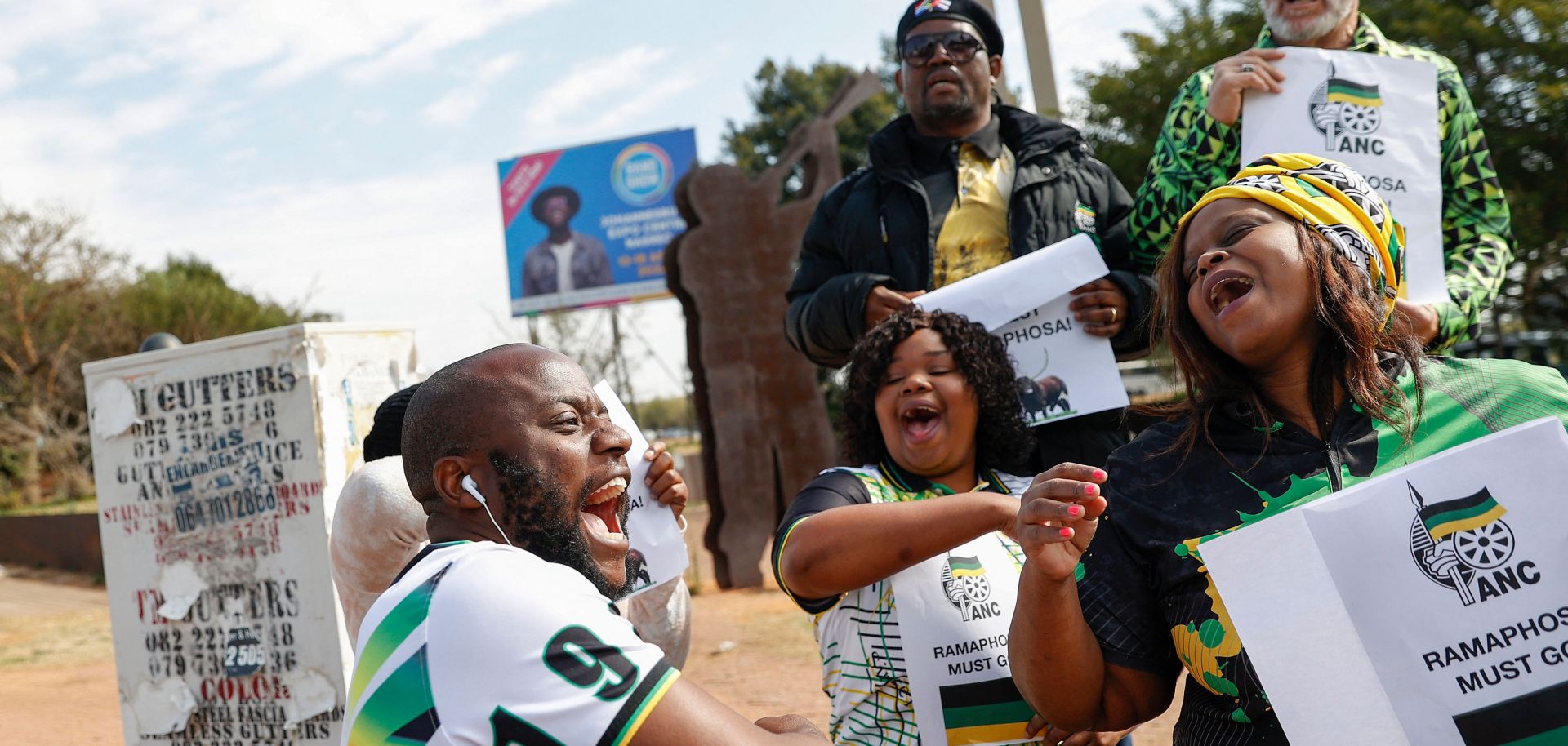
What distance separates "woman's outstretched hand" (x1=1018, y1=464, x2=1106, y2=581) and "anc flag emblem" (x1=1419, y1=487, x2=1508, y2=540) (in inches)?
18.2

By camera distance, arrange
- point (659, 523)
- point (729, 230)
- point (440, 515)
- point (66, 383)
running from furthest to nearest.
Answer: point (66, 383) < point (729, 230) < point (659, 523) < point (440, 515)

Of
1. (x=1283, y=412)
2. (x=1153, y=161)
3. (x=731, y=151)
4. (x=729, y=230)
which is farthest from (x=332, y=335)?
(x=731, y=151)

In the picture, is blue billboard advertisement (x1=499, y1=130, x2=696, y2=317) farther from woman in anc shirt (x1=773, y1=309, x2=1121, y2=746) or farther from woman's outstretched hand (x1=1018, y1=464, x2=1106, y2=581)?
woman's outstretched hand (x1=1018, y1=464, x2=1106, y2=581)

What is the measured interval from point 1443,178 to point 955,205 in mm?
1326

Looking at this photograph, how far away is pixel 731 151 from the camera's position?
113 ft

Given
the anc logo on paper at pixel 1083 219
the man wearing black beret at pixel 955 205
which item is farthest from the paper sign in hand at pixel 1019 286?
the anc logo on paper at pixel 1083 219

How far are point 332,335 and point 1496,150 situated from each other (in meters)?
12.4

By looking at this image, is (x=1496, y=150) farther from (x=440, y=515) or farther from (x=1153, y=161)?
(x=440, y=515)

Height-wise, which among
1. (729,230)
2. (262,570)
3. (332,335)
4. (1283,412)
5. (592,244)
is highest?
(592,244)

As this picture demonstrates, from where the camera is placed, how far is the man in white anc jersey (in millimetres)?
1586

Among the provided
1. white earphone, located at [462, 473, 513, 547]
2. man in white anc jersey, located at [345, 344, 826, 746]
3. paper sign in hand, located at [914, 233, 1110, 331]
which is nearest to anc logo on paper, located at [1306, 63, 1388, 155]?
paper sign in hand, located at [914, 233, 1110, 331]

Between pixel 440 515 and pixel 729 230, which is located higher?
pixel 729 230

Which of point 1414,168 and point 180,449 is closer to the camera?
point 1414,168

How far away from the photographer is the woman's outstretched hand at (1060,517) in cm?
195
